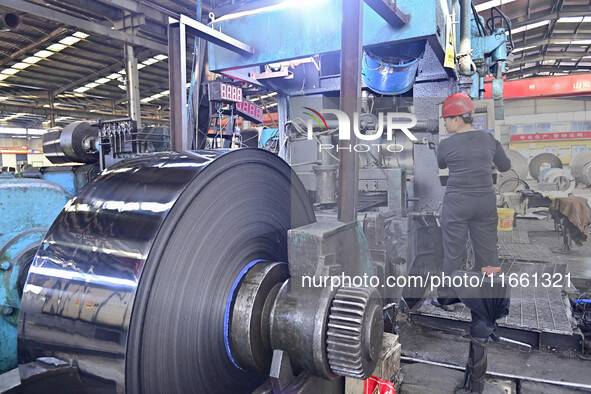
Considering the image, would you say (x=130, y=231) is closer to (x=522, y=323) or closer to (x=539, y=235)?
(x=522, y=323)

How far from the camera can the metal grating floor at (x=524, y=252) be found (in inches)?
168

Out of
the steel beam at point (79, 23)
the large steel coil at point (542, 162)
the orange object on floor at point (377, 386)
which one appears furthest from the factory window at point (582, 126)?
the orange object on floor at point (377, 386)

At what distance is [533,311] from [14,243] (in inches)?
122

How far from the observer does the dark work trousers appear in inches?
92.7

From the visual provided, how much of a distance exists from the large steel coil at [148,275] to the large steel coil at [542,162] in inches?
433

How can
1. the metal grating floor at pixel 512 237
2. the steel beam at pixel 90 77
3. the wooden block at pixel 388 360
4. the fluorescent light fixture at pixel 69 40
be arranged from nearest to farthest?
the wooden block at pixel 388 360 < the metal grating floor at pixel 512 237 < the fluorescent light fixture at pixel 69 40 < the steel beam at pixel 90 77

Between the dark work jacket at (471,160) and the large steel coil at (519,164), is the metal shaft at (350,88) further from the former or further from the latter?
the large steel coil at (519,164)

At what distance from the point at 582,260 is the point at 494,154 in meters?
3.32

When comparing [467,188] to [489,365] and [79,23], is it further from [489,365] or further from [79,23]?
[79,23]

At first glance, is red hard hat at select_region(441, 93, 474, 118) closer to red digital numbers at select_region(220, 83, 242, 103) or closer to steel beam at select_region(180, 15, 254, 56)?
steel beam at select_region(180, 15, 254, 56)

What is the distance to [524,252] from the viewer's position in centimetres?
455

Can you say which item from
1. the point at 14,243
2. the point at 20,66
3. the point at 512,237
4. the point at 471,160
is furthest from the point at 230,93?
the point at 20,66

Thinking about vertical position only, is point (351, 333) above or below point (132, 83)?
below

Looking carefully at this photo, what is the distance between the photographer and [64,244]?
912 mm
